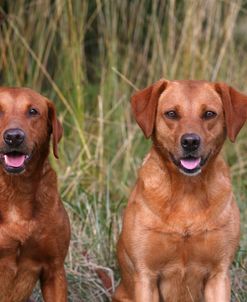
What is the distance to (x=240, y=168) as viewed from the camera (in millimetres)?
9867

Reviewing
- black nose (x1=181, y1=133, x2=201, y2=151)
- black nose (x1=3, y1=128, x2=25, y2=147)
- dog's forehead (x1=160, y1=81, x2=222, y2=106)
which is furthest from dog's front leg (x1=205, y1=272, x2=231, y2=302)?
black nose (x1=3, y1=128, x2=25, y2=147)

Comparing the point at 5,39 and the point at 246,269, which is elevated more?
the point at 5,39

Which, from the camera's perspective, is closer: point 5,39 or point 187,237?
point 187,237

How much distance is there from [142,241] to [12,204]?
2.91ft

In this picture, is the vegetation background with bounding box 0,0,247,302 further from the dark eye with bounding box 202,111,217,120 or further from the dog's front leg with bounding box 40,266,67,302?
the dark eye with bounding box 202,111,217,120

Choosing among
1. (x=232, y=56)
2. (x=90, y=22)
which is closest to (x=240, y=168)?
(x=232, y=56)

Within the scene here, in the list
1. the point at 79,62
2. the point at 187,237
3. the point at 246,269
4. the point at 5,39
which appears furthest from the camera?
the point at 5,39

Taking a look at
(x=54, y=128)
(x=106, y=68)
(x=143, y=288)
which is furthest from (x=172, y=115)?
(x=106, y=68)

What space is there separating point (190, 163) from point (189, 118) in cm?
29

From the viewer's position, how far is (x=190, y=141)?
6469 mm

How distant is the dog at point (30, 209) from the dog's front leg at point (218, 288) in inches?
37.6

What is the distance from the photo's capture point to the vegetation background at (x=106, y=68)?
A: 29.0ft

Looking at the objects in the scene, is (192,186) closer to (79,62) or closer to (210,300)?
(210,300)

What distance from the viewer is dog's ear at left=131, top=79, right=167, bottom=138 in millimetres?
6703
